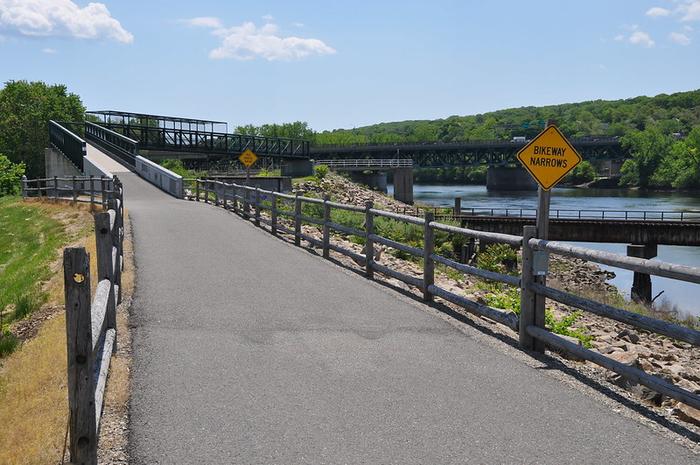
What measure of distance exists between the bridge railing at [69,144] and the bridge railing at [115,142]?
3.04 meters

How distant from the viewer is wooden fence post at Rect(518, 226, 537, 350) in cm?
743

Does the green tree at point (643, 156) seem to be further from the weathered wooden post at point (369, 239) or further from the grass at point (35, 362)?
the weathered wooden post at point (369, 239)

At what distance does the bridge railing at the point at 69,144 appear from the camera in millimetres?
43562

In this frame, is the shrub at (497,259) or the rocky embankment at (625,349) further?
the shrub at (497,259)

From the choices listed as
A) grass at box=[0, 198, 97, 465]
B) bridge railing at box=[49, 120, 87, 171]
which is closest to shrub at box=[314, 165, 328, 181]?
bridge railing at box=[49, 120, 87, 171]

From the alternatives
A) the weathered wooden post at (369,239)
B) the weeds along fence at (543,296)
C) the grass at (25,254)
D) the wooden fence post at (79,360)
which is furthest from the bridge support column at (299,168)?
the wooden fence post at (79,360)

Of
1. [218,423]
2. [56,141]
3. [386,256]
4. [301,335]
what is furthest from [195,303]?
[56,141]

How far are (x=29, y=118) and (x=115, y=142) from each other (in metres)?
29.1

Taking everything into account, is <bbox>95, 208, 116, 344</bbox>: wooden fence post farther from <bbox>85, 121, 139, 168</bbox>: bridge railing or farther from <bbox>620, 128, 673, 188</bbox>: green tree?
<bbox>620, 128, 673, 188</bbox>: green tree

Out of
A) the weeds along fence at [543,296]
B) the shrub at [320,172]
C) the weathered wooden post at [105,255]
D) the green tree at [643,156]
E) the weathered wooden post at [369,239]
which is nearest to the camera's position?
the weeds along fence at [543,296]

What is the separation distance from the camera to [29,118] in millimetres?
78562

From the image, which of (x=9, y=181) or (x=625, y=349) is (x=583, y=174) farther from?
(x=625, y=349)

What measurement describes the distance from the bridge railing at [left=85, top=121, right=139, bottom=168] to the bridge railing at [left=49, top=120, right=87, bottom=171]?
304 cm

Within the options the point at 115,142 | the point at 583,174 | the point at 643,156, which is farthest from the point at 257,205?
the point at 583,174
